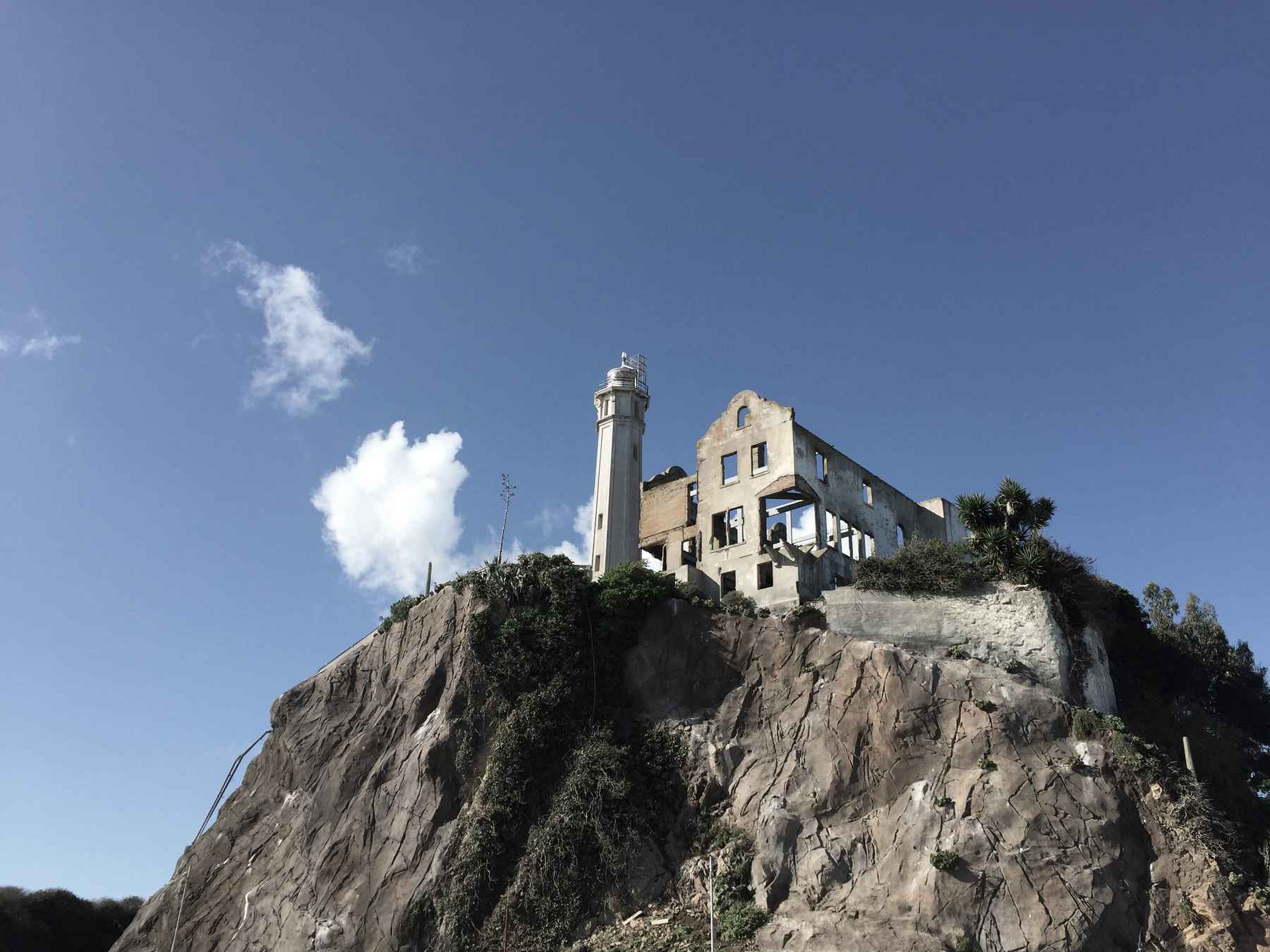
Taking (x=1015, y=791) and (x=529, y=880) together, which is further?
(x=529, y=880)

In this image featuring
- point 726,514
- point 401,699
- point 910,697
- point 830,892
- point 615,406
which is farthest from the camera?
point 615,406

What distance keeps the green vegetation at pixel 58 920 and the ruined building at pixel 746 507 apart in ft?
109

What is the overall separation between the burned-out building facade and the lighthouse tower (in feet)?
4.79

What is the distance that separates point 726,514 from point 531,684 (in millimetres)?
11884

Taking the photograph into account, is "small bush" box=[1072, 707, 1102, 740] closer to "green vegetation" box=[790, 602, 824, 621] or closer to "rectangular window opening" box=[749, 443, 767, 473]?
"green vegetation" box=[790, 602, 824, 621]

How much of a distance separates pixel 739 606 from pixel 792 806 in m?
8.60

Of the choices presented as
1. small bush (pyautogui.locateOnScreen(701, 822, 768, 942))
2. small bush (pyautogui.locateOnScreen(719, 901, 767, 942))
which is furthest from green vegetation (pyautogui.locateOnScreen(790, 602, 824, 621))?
small bush (pyautogui.locateOnScreen(719, 901, 767, 942))

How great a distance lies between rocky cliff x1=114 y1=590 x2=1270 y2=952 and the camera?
27.7m

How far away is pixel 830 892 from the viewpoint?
96.7ft

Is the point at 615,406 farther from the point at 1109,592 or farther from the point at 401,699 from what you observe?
the point at 1109,592

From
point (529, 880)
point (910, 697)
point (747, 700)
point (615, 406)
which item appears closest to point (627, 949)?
point (529, 880)

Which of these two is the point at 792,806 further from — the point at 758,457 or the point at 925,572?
the point at 758,457

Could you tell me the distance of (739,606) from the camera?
3850cm

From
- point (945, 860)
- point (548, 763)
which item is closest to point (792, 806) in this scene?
point (945, 860)
